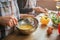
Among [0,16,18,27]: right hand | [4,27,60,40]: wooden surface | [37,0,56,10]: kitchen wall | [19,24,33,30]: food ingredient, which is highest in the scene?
[0,16,18,27]: right hand

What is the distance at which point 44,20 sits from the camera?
4.66 ft

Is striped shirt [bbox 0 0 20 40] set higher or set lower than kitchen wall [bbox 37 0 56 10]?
higher

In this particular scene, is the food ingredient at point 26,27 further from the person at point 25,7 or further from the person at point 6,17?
the person at point 25,7

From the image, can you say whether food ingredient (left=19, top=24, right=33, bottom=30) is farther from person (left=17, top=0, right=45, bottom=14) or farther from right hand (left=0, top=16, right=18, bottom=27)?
person (left=17, top=0, right=45, bottom=14)

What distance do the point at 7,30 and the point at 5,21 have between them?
210 millimetres

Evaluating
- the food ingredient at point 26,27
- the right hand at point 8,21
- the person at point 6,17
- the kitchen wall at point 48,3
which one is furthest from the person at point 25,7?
the kitchen wall at point 48,3

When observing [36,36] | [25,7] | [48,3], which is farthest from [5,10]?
[48,3]

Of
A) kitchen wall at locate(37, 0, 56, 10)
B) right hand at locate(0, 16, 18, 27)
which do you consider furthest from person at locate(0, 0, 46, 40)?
kitchen wall at locate(37, 0, 56, 10)

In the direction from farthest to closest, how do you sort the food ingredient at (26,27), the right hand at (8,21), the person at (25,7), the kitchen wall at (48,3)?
the kitchen wall at (48,3), the person at (25,7), the food ingredient at (26,27), the right hand at (8,21)

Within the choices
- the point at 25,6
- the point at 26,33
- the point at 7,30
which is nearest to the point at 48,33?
the point at 26,33

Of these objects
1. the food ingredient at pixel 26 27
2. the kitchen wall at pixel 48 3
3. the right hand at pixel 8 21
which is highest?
the right hand at pixel 8 21

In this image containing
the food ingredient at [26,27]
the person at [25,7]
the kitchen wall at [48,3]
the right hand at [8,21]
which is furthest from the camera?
the kitchen wall at [48,3]

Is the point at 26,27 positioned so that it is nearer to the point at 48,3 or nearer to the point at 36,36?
the point at 36,36

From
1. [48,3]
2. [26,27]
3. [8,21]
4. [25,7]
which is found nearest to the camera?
[8,21]
